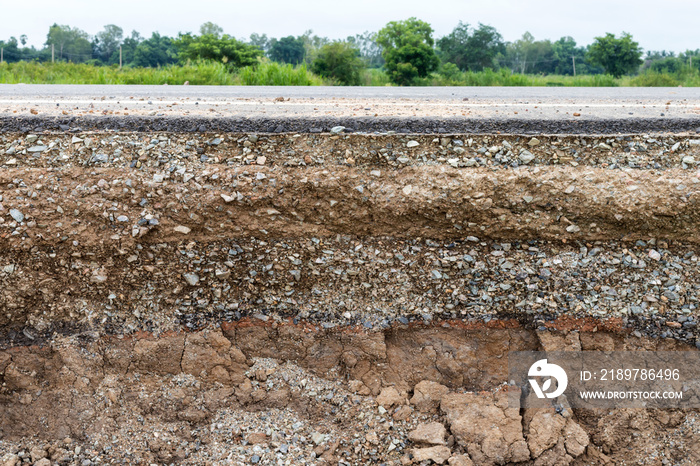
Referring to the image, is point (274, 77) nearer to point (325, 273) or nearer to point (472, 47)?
point (325, 273)

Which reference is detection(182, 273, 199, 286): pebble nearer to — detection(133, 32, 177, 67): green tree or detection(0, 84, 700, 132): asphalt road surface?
detection(0, 84, 700, 132): asphalt road surface

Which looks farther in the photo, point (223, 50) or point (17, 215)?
point (223, 50)

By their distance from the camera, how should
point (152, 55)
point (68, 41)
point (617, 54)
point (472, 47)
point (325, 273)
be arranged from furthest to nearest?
point (68, 41) → point (152, 55) → point (472, 47) → point (617, 54) → point (325, 273)

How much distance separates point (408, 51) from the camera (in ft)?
55.7

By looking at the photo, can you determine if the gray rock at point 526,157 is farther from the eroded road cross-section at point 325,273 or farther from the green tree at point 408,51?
the green tree at point 408,51

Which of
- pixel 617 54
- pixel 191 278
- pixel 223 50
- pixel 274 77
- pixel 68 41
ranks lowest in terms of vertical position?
pixel 191 278

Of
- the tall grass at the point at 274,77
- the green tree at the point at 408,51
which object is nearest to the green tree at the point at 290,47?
the green tree at the point at 408,51

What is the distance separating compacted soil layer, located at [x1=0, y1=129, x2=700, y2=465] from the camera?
138 inches

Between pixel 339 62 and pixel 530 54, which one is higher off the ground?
pixel 530 54

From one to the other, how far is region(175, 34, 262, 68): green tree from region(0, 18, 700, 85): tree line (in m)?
0.03

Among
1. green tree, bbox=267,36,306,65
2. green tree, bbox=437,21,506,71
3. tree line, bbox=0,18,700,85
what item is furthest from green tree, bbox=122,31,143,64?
green tree, bbox=437,21,506,71

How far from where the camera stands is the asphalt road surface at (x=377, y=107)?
13.3 feet

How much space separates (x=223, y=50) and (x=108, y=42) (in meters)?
31.9

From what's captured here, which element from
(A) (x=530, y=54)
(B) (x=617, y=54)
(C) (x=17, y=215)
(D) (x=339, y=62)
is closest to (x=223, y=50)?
(D) (x=339, y=62)
